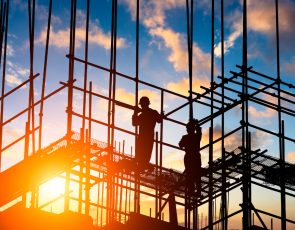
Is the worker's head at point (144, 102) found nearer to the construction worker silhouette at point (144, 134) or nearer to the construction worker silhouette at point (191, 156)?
the construction worker silhouette at point (144, 134)

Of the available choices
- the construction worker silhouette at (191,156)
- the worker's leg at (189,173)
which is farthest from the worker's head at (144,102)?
the worker's leg at (189,173)

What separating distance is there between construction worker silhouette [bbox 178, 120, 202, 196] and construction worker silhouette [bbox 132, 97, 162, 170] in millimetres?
1033

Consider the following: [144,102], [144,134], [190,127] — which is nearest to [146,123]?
[144,134]

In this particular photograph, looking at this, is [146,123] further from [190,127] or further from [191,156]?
[191,156]

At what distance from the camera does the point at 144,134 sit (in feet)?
19.3

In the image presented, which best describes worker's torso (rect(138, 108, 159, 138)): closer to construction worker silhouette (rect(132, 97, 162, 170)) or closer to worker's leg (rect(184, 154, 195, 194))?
construction worker silhouette (rect(132, 97, 162, 170))

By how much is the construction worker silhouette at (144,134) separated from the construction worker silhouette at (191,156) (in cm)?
103

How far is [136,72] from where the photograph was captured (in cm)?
617

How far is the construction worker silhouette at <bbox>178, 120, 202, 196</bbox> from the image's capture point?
6.53 m

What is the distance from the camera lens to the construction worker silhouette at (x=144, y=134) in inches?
229

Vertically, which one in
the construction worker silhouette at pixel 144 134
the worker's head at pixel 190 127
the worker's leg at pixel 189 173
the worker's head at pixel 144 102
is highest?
the worker's head at pixel 144 102

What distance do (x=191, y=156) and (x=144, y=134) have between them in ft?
4.53

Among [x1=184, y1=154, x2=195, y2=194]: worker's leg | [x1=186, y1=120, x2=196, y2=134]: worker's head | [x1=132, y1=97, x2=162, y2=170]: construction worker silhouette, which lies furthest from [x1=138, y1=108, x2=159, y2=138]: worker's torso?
[x1=184, y1=154, x2=195, y2=194]: worker's leg

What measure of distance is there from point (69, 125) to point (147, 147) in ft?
5.19
